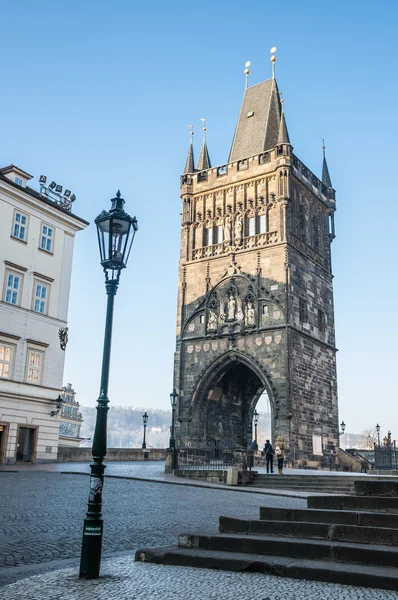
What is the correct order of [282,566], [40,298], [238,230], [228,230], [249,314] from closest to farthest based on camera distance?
[282,566] < [40,298] < [249,314] < [238,230] < [228,230]

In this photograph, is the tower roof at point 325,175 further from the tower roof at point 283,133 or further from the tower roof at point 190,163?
the tower roof at point 190,163

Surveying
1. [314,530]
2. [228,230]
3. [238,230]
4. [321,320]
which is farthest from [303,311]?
[314,530]

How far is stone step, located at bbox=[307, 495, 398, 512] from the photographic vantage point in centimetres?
851

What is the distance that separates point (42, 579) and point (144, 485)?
1371 centimetres

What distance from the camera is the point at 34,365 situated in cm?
3127

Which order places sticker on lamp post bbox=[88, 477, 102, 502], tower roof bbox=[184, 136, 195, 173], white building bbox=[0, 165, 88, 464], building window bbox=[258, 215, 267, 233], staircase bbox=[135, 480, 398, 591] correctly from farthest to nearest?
tower roof bbox=[184, 136, 195, 173], building window bbox=[258, 215, 267, 233], white building bbox=[0, 165, 88, 464], sticker on lamp post bbox=[88, 477, 102, 502], staircase bbox=[135, 480, 398, 591]

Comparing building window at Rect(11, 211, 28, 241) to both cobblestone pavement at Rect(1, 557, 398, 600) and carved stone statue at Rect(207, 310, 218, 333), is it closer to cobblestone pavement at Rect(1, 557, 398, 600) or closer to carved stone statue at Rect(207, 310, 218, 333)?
carved stone statue at Rect(207, 310, 218, 333)

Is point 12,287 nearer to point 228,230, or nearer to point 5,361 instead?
point 5,361

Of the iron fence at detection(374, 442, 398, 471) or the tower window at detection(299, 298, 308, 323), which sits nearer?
the iron fence at detection(374, 442, 398, 471)

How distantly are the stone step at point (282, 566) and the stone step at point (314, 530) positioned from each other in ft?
2.19

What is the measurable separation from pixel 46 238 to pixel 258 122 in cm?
2111

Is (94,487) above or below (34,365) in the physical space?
below

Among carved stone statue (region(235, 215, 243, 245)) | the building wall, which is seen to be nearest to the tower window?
the building wall

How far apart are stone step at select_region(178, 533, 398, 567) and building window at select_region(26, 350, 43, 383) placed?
79.4 ft
